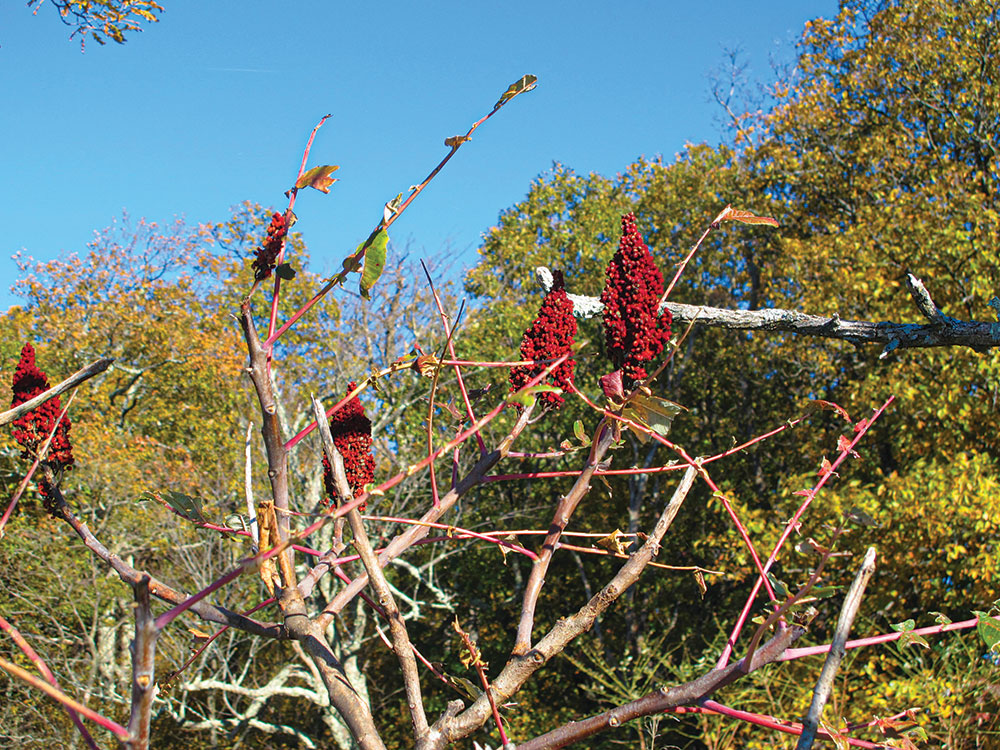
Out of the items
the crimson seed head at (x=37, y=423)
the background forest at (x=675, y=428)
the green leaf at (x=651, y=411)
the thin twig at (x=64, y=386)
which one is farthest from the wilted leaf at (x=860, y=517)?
the background forest at (x=675, y=428)

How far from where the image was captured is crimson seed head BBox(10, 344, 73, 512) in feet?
3.14

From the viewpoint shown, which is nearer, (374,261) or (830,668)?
(830,668)

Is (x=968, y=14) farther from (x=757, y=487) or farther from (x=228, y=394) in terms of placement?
(x=228, y=394)

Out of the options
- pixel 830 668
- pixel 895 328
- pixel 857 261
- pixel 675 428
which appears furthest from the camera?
pixel 675 428

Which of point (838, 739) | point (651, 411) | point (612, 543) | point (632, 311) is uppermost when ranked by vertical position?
point (632, 311)

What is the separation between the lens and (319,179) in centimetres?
84

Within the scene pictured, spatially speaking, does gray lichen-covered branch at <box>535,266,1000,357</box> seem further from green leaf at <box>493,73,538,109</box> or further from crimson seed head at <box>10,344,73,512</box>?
crimson seed head at <box>10,344,73,512</box>

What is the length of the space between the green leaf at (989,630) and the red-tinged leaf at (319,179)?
78 centimetres

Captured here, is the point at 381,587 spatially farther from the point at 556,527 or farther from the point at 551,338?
the point at 551,338

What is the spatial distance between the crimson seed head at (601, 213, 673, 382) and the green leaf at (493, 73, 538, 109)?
0.26 meters

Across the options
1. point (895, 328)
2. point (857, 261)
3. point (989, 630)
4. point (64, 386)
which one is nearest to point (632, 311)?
point (989, 630)

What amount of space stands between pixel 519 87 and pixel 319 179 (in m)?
0.23

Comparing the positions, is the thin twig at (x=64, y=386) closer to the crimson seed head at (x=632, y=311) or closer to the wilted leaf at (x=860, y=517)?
the crimson seed head at (x=632, y=311)

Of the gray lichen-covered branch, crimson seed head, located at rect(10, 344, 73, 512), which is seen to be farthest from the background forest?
crimson seed head, located at rect(10, 344, 73, 512)
